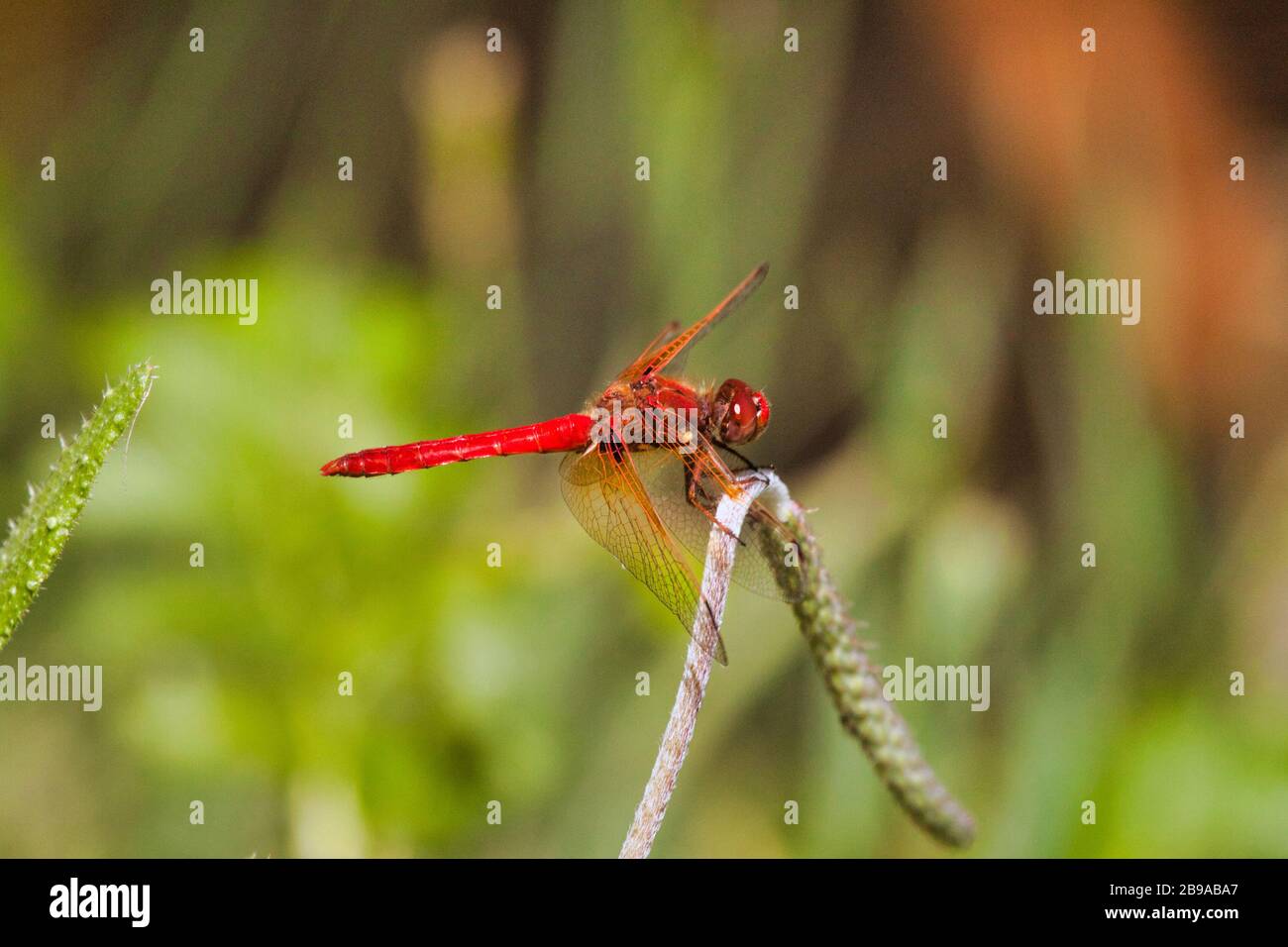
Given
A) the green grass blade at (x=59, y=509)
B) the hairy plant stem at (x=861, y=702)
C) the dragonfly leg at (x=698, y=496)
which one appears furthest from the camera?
the dragonfly leg at (x=698, y=496)

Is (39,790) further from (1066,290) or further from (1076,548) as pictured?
(1066,290)

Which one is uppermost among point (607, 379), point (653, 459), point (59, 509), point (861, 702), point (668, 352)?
point (607, 379)

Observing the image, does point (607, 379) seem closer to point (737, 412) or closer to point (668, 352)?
point (668, 352)

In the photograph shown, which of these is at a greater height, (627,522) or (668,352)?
(668,352)

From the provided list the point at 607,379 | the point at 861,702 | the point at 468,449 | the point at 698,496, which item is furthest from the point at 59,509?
the point at 607,379

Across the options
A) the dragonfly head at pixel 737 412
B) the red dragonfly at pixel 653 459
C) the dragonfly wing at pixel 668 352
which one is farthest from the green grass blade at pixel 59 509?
the dragonfly wing at pixel 668 352

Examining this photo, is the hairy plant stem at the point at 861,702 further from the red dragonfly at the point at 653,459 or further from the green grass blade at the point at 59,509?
the green grass blade at the point at 59,509

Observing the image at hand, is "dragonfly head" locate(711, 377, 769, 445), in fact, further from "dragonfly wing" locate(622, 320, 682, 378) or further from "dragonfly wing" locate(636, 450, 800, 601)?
"dragonfly wing" locate(622, 320, 682, 378)
